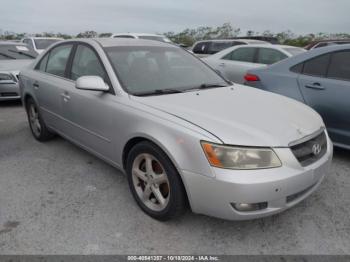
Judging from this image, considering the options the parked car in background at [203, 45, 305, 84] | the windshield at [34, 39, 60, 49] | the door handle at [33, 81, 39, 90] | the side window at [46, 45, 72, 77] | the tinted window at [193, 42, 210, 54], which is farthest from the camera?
the tinted window at [193, 42, 210, 54]

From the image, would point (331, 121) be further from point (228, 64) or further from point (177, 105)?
point (228, 64)

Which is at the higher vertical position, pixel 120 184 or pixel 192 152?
pixel 192 152

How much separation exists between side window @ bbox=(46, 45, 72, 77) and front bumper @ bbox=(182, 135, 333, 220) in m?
2.47

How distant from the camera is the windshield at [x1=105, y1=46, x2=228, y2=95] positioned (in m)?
3.21

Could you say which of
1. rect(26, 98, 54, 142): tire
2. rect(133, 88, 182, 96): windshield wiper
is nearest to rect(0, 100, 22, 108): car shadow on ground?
rect(26, 98, 54, 142): tire

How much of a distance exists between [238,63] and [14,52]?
5933 millimetres

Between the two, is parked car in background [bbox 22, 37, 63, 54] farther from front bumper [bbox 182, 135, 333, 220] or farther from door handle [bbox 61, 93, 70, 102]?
front bumper [bbox 182, 135, 333, 220]

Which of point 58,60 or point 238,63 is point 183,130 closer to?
point 58,60

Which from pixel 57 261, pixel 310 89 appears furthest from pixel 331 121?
pixel 57 261

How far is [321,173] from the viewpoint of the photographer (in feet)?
8.89

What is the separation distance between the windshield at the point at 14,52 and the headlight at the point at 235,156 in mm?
7887

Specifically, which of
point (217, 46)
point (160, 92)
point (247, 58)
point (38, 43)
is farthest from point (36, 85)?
point (217, 46)

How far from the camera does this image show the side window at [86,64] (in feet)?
11.2

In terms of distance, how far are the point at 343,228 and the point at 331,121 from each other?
1.58 meters
